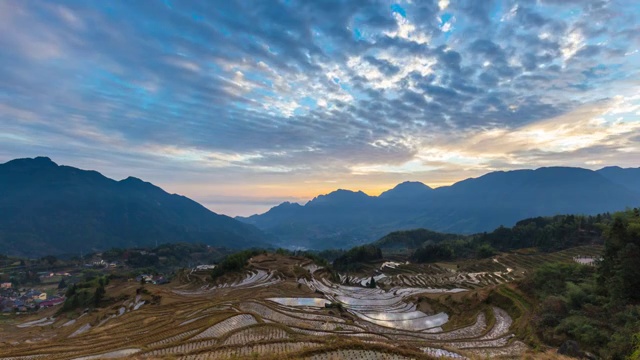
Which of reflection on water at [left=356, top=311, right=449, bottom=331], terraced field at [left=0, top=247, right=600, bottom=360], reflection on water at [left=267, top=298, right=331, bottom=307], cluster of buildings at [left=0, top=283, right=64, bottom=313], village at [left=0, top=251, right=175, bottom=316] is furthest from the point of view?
village at [left=0, top=251, right=175, bottom=316]

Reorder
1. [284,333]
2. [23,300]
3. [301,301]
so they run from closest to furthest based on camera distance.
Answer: [284,333]
[301,301]
[23,300]

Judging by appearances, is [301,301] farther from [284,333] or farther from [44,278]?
[44,278]

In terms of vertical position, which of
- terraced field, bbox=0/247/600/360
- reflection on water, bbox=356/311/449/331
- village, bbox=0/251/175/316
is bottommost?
village, bbox=0/251/175/316

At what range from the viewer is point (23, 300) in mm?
73750

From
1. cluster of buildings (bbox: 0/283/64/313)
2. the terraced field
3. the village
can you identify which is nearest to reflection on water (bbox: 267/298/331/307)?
the terraced field

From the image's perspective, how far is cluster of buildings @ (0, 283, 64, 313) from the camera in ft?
213

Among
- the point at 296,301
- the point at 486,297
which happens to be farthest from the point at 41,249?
the point at 486,297

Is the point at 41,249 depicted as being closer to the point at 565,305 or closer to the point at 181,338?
the point at 181,338

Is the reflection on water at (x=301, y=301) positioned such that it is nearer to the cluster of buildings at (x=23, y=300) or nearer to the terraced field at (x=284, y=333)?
the terraced field at (x=284, y=333)

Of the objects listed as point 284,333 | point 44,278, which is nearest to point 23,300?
point 44,278

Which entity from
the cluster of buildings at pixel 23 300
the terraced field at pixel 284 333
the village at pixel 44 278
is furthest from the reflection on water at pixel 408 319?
the cluster of buildings at pixel 23 300

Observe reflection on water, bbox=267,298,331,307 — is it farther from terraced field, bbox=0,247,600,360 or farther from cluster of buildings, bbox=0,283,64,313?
cluster of buildings, bbox=0,283,64,313

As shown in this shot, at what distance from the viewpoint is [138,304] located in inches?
1430

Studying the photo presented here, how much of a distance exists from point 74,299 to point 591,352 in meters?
66.4
